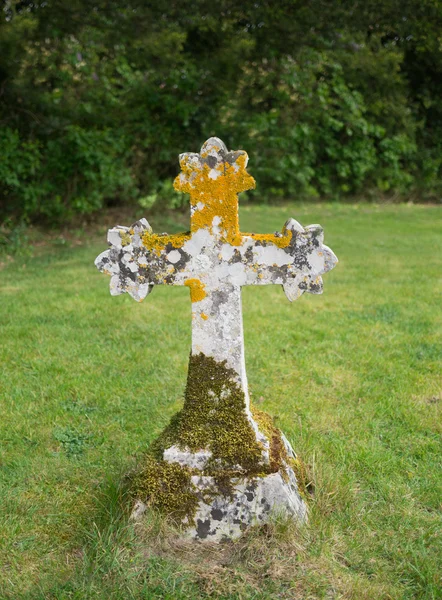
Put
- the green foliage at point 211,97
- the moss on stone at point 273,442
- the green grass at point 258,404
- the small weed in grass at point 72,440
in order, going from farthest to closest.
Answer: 1. the green foliage at point 211,97
2. the small weed in grass at point 72,440
3. the moss on stone at point 273,442
4. the green grass at point 258,404

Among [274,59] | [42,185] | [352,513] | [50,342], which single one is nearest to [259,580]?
[352,513]

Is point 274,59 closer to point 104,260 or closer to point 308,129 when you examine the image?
point 308,129

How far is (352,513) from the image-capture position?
3.01 meters

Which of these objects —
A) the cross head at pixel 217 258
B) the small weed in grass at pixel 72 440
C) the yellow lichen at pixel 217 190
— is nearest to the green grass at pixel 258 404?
the small weed in grass at pixel 72 440

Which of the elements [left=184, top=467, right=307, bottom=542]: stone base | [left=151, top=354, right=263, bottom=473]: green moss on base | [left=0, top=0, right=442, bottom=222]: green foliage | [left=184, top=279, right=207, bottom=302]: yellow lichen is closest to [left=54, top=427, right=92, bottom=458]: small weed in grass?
[left=151, top=354, right=263, bottom=473]: green moss on base

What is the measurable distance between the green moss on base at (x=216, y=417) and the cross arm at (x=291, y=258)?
0.45 m

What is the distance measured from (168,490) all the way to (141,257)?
41.1 inches

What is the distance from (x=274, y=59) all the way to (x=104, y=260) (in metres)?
10.6

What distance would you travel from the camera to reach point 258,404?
4.27 metres

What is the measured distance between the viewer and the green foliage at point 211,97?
940 centimetres

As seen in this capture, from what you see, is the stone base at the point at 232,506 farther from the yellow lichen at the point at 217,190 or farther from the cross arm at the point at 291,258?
the yellow lichen at the point at 217,190

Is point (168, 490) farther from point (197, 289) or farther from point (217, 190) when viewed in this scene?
point (217, 190)

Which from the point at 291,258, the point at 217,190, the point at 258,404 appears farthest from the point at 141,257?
the point at 258,404

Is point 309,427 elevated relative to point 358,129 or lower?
lower
